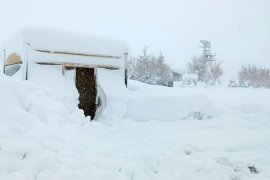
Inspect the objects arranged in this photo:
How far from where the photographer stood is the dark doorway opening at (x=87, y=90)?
12.3 meters

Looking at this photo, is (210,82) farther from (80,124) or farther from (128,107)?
(80,124)

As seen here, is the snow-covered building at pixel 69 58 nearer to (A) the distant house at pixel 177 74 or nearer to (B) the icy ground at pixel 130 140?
(B) the icy ground at pixel 130 140

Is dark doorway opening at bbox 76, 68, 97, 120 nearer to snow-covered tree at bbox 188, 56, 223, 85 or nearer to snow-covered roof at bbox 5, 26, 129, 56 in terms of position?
snow-covered roof at bbox 5, 26, 129, 56

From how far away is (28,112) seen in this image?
6.29 metres

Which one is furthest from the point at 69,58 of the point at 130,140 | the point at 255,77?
the point at 255,77

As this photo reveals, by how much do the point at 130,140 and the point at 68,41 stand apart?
5.11 m

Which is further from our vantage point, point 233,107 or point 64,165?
point 233,107

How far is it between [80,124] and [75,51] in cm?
491

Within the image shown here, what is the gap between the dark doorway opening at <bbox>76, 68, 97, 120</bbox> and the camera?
40.4 ft

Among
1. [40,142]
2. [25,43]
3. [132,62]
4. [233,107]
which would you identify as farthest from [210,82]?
[40,142]

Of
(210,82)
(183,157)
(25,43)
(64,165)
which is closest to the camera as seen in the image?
(64,165)

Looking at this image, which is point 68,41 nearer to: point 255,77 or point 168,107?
point 168,107

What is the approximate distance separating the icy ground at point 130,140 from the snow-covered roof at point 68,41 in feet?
6.13

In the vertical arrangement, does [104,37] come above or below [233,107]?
above
